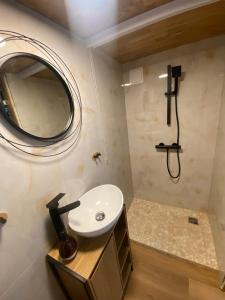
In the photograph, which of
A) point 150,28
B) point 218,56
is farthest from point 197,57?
point 150,28

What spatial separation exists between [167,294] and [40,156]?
5.28ft

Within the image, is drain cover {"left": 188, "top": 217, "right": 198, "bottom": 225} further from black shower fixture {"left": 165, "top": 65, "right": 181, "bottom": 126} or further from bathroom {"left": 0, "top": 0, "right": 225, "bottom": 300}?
black shower fixture {"left": 165, "top": 65, "right": 181, "bottom": 126}

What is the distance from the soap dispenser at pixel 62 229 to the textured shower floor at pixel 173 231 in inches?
45.8

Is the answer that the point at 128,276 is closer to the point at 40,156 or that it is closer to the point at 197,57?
the point at 40,156

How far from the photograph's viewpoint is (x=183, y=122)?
5.71 ft

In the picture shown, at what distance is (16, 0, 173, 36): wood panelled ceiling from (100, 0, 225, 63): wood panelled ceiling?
17 cm

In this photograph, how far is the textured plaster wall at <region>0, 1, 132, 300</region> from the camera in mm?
710

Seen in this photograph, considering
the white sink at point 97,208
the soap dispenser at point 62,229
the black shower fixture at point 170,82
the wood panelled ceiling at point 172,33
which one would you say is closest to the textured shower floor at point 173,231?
the white sink at point 97,208

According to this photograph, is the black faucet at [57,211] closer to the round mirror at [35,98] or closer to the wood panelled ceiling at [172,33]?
the round mirror at [35,98]

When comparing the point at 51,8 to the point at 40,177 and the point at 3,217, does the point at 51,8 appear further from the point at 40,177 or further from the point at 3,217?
the point at 3,217

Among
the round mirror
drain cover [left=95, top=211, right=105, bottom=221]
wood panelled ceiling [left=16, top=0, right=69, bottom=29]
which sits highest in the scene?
wood panelled ceiling [left=16, top=0, right=69, bottom=29]

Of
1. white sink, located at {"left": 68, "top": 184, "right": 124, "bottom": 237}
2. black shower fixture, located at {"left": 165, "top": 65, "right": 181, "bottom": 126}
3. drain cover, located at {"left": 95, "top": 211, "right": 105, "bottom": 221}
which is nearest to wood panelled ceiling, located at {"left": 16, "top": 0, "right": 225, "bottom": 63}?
black shower fixture, located at {"left": 165, "top": 65, "right": 181, "bottom": 126}

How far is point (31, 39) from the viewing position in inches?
32.7

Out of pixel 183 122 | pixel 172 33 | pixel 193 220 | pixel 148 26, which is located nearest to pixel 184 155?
pixel 183 122
